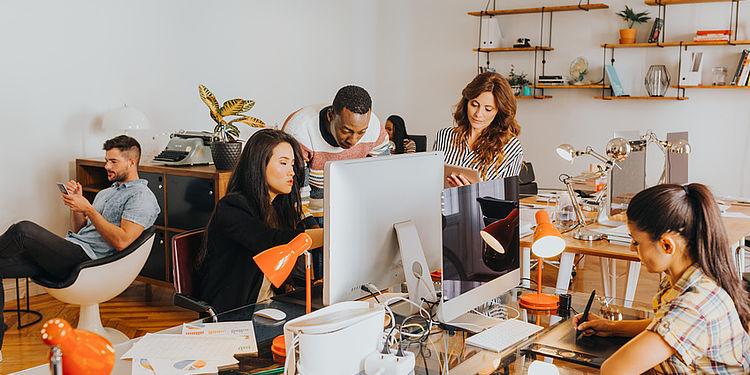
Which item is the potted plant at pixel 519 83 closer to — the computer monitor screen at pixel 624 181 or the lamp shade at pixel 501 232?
the computer monitor screen at pixel 624 181

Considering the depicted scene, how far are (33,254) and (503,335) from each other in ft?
8.09

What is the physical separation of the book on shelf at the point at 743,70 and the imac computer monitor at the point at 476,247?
191 inches

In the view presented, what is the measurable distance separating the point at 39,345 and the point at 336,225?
2.68 meters

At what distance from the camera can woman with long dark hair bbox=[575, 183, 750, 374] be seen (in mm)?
1479

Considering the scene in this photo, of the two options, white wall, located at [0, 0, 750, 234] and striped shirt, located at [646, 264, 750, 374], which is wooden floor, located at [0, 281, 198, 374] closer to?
white wall, located at [0, 0, 750, 234]

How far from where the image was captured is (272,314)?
2.02 m

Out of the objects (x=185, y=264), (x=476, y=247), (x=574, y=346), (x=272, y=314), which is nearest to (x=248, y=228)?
(x=185, y=264)

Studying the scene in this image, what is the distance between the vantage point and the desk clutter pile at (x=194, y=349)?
161 cm

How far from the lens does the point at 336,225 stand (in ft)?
5.33

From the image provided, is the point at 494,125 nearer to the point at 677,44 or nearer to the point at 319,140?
the point at 319,140

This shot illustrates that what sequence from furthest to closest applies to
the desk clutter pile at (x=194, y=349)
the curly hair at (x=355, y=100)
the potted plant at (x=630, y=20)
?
the potted plant at (x=630, y=20) → the curly hair at (x=355, y=100) → the desk clutter pile at (x=194, y=349)

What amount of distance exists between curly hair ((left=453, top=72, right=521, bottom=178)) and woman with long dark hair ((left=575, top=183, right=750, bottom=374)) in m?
1.78

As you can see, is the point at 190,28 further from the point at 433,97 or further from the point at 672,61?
the point at 672,61

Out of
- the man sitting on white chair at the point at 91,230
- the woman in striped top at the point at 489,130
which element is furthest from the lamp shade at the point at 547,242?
the man sitting on white chair at the point at 91,230
